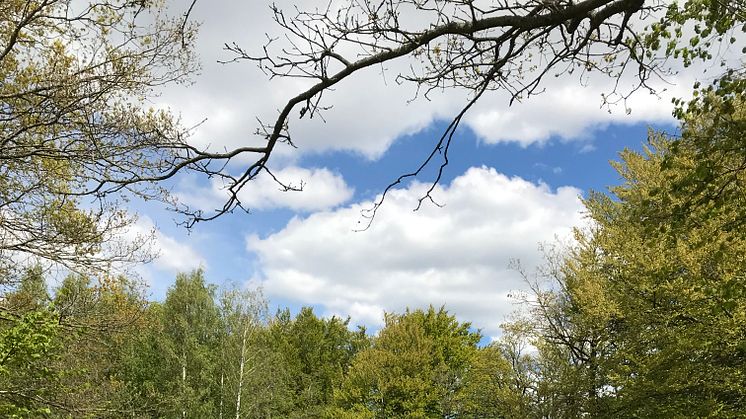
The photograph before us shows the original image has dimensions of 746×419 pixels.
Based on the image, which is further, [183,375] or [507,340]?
[183,375]

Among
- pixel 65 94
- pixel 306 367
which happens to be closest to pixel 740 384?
pixel 65 94

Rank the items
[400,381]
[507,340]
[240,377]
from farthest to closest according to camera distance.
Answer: [240,377], [400,381], [507,340]

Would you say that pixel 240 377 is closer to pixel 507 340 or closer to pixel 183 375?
pixel 183 375

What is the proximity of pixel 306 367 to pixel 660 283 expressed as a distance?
2463 cm

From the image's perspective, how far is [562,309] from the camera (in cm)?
1822

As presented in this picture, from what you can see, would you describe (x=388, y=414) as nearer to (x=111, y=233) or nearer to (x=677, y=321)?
(x=677, y=321)

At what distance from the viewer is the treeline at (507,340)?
892 centimetres

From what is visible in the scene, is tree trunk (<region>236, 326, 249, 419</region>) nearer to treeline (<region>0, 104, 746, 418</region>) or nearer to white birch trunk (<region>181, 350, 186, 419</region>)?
treeline (<region>0, 104, 746, 418</region>)

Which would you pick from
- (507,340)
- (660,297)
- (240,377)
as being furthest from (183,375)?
(660,297)

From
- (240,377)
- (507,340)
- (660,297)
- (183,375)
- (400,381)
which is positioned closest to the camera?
(660,297)

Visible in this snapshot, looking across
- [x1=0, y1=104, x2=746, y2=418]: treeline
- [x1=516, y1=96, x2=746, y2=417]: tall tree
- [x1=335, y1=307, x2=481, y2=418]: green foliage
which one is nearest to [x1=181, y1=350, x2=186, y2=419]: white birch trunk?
[x1=0, y1=104, x2=746, y2=418]: treeline

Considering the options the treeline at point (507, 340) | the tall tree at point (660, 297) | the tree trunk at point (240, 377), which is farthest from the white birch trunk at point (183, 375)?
the tall tree at point (660, 297)

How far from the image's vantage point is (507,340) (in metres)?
19.5

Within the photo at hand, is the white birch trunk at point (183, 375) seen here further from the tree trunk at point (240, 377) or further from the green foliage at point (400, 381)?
the green foliage at point (400, 381)
